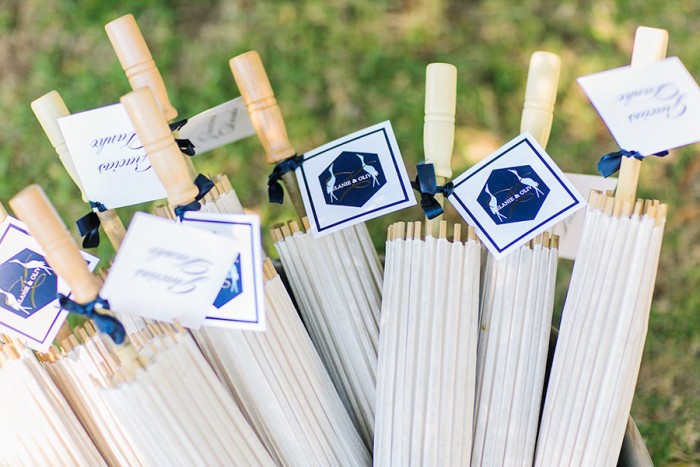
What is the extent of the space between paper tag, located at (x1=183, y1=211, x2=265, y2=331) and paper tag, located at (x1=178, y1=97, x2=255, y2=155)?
22cm

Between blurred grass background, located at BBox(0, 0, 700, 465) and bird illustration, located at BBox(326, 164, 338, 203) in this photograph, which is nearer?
bird illustration, located at BBox(326, 164, 338, 203)

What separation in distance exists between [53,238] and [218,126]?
0.33 m

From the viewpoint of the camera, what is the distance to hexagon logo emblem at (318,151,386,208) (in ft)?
2.71

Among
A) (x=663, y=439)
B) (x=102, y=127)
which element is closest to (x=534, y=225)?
(x=102, y=127)

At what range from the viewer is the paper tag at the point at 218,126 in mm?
881

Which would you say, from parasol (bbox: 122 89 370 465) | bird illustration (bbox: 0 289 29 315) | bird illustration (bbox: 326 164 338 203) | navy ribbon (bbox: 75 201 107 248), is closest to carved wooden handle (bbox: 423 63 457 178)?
bird illustration (bbox: 326 164 338 203)

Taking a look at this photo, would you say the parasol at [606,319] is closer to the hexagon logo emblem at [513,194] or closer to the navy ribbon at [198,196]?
the hexagon logo emblem at [513,194]

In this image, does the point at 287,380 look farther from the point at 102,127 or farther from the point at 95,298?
the point at 102,127

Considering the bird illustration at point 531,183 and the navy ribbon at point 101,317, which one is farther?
the bird illustration at point 531,183

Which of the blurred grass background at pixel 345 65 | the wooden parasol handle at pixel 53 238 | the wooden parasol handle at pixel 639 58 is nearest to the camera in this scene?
the wooden parasol handle at pixel 53 238

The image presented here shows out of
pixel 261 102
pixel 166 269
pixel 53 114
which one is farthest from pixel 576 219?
pixel 53 114

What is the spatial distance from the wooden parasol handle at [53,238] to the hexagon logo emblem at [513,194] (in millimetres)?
444

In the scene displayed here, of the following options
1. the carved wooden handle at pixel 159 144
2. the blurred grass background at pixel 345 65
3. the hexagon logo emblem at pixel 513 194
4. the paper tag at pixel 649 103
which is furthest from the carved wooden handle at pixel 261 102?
the blurred grass background at pixel 345 65

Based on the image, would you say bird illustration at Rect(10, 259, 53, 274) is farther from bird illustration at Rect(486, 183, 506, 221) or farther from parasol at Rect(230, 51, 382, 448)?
bird illustration at Rect(486, 183, 506, 221)
